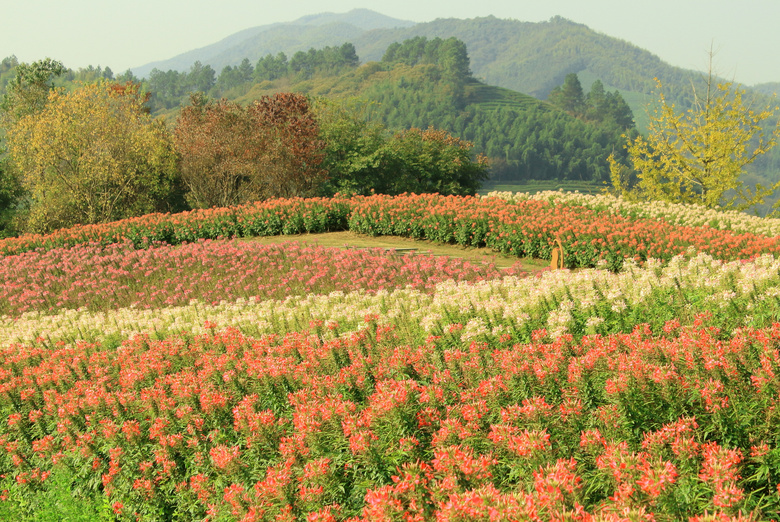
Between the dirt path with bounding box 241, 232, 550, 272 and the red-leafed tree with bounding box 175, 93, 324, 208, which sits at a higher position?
the red-leafed tree with bounding box 175, 93, 324, 208

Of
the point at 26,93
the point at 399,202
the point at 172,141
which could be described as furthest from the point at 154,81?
the point at 399,202

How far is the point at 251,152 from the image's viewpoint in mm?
25391

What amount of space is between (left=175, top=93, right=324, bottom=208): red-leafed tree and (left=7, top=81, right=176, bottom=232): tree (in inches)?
61.6

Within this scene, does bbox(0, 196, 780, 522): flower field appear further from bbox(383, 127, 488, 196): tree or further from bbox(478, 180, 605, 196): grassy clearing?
bbox(478, 180, 605, 196): grassy clearing

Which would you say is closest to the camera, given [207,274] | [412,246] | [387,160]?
[207,274]

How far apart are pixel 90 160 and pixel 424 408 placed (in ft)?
81.7

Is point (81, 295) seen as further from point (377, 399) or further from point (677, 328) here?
point (677, 328)

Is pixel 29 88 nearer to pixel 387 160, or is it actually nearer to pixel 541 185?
pixel 387 160

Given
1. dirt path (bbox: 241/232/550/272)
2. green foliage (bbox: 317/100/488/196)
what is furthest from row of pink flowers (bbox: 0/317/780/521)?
green foliage (bbox: 317/100/488/196)

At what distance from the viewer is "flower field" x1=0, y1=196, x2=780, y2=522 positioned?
124 inches

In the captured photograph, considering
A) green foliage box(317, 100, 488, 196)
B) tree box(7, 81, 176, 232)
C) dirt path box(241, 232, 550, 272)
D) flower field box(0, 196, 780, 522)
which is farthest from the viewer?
green foliage box(317, 100, 488, 196)

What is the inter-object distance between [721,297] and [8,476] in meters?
6.87

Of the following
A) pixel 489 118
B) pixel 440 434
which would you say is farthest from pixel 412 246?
pixel 489 118

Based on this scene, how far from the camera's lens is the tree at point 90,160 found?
24.5m
